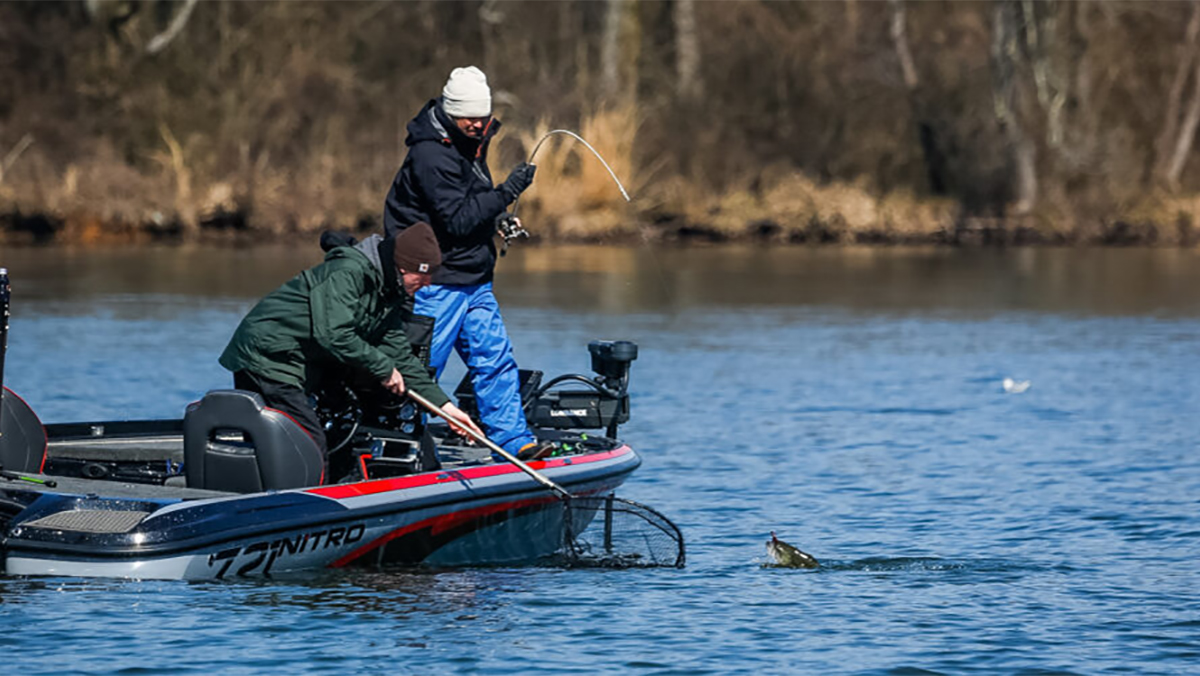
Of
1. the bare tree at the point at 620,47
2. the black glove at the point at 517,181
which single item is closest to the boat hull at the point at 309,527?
the black glove at the point at 517,181

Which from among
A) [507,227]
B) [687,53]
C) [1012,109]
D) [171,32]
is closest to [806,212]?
[1012,109]

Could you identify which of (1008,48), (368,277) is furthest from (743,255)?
(368,277)

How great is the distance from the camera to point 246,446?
865cm

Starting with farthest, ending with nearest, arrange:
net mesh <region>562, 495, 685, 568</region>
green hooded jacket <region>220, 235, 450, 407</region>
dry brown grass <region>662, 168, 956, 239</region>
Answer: dry brown grass <region>662, 168, 956, 239</region> < net mesh <region>562, 495, 685, 568</region> < green hooded jacket <region>220, 235, 450, 407</region>

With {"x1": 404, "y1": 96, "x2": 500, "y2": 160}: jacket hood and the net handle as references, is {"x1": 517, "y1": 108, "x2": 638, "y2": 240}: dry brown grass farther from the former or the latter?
the net handle

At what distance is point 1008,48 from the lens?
118 feet

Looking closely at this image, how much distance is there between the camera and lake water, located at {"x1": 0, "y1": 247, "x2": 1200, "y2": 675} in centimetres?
782

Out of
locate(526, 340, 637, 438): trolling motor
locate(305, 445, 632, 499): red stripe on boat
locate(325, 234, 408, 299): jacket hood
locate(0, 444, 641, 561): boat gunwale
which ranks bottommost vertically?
locate(0, 444, 641, 561): boat gunwale

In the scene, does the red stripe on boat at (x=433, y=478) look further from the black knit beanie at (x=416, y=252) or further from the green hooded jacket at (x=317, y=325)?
the black knit beanie at (x=416, y=252)

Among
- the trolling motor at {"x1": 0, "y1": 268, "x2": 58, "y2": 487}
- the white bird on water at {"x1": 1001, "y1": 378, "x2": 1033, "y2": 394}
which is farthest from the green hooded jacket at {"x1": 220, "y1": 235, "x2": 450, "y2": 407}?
the white bird on water at {"x1": 1001, "y1": 378, "x2": 1033, "y2": 394}

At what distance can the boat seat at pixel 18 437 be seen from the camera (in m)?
9.00

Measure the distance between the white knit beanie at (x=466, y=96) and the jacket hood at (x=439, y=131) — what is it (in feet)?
0.20

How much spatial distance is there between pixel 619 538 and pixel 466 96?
7.01 feet

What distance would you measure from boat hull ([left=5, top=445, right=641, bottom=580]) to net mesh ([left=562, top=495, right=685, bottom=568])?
3.5 inches
